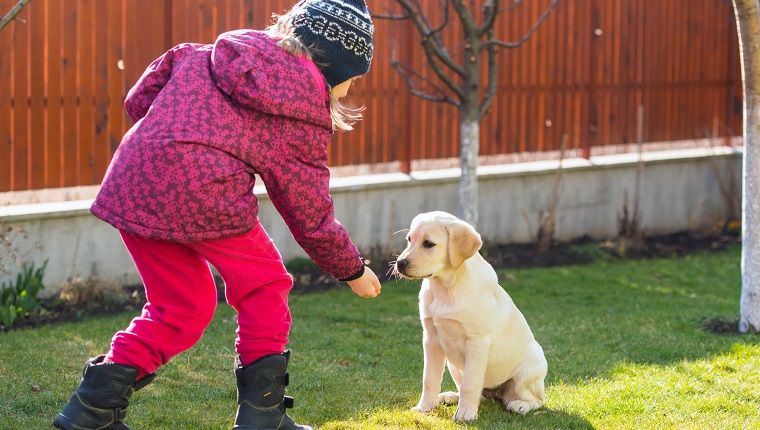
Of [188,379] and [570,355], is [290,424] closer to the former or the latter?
[188,379]

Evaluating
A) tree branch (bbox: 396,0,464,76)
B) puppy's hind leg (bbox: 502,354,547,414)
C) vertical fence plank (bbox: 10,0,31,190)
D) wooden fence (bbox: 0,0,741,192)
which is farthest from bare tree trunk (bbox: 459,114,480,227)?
puppy's hind leg (bbox: 502,354,547,414)

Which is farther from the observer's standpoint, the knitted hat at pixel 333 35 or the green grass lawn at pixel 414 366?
the green grass lawn at pixel 414 366

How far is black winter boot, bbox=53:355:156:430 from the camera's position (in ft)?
12.2

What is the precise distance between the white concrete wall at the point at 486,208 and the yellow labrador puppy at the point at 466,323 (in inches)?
129

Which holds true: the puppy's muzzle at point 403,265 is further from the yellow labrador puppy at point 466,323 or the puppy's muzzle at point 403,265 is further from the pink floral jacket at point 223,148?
the pink floral jacket at point 223,148

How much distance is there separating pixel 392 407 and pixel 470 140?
13.0ft

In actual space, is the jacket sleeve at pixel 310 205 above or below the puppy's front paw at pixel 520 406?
above

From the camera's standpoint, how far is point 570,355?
605 centimetres

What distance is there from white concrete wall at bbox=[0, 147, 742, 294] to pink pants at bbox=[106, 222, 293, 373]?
10.5 ft

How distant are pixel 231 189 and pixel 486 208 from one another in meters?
6.26

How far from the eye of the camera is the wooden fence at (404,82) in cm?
725

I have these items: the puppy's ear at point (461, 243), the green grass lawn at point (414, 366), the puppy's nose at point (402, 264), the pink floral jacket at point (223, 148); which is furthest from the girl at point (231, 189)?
the green grass lawn at point (414, 366)

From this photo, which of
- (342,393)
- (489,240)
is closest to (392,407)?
(342,393)

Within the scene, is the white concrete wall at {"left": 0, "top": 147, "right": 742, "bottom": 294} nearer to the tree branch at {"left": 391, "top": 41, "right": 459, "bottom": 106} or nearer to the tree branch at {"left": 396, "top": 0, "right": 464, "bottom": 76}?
the tree branch at {"left": 391, "top": 41, "right": 459, "bottom": 106}
